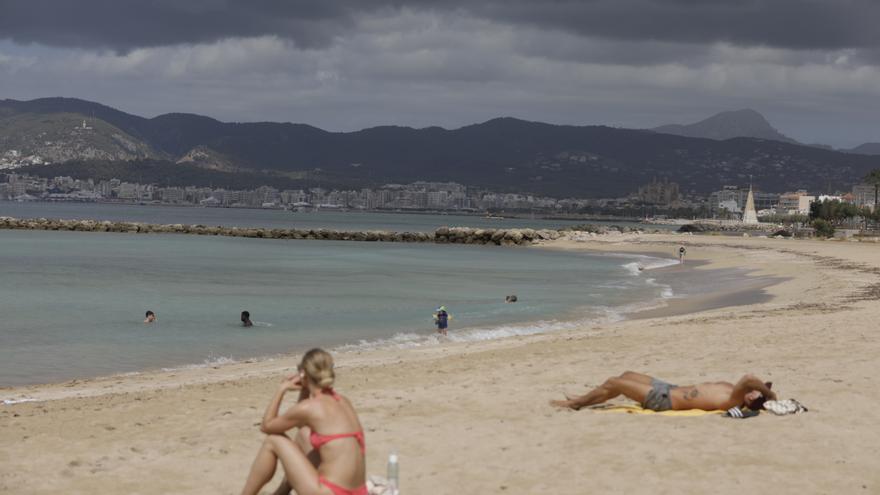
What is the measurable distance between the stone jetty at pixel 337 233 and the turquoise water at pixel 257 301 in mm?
27578

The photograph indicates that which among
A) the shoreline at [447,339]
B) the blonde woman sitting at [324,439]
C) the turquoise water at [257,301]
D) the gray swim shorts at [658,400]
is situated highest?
the blonde woman sitting at [324,439]

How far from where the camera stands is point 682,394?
10.2m

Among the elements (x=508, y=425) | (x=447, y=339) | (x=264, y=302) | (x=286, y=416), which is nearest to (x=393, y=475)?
(x=286, y=416)

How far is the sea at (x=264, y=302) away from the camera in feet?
67.6

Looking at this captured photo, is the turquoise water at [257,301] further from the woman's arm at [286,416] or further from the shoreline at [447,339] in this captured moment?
the woman's arm at [286,416]

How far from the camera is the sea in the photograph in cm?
2059

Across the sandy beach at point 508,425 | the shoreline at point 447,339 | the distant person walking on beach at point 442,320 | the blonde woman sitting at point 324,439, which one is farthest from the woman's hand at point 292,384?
the distant person walking on beach at point 442,320

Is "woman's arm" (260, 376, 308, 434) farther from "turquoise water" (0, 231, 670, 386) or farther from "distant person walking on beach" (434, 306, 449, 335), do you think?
"distant person walking on beach" (434, 306, 449, 335)

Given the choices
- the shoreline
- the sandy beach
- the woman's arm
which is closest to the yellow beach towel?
the sandy beach

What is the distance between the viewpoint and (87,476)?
8297mm

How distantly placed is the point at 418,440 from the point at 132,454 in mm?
2827

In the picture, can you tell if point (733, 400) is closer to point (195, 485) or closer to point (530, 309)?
point (195, 485)

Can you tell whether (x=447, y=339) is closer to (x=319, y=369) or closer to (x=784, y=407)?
(x=784, y=407)

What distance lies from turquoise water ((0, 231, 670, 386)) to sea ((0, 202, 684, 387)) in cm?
6
